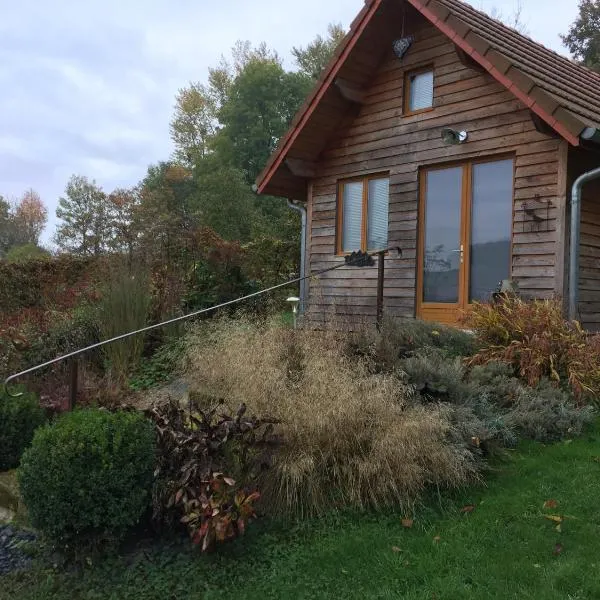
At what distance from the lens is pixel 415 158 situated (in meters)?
8.35

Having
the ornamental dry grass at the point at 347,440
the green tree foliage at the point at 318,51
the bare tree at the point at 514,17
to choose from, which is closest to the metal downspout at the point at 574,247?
the ornamental dry grass at the point at 347,440

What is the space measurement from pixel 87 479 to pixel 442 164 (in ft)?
20.7

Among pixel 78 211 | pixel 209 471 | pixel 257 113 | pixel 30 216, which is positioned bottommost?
pixel 209 471

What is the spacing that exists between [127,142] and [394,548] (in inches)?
1645

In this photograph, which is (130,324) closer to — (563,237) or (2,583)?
(2,583)

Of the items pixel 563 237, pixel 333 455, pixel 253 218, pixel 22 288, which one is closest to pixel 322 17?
pixel 253 218

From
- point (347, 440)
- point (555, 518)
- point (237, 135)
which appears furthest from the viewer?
point (237, 135)

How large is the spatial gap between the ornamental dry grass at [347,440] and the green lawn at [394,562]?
144 millimetres

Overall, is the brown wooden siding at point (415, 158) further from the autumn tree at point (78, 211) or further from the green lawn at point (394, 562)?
the autumn tree at point (78, 211)

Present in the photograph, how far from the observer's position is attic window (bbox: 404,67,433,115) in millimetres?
8375

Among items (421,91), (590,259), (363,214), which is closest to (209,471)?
(590,259)

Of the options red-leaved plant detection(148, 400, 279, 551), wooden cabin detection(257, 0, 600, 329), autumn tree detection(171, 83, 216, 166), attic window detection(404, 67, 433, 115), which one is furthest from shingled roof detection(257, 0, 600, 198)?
autumn tree detection(171, 83, 216, 166)

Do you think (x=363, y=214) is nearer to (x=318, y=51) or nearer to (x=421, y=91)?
(x=421, y=91)

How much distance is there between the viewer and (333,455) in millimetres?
3766
